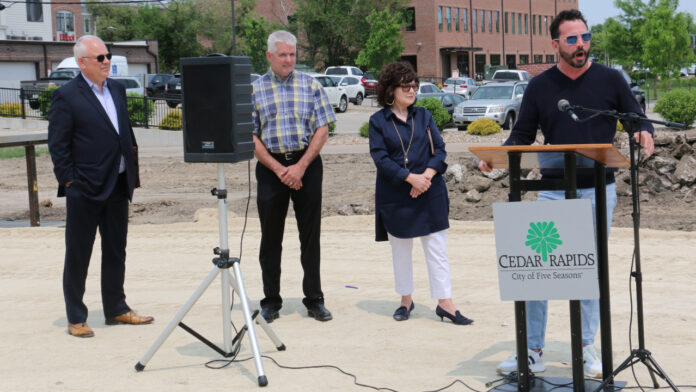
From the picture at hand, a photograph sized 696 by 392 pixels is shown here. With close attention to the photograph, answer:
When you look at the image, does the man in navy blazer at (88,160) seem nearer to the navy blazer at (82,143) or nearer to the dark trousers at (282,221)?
the navy blazer at (82,143)

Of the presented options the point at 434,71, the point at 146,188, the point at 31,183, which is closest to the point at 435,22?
the point at 434,71

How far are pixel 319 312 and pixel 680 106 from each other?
20613 mm

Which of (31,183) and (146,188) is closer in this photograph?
(31,183)

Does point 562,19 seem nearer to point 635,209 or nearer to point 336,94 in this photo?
point 635,209

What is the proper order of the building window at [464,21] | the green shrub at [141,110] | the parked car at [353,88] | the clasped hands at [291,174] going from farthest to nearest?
the building window at [464,21]
the parked car at [353,88]
the green shrub at [141,110]
the clasped hands at [291,174]

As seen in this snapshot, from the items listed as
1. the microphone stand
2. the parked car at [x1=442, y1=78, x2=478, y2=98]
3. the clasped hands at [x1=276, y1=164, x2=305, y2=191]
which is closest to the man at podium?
the microphone stand

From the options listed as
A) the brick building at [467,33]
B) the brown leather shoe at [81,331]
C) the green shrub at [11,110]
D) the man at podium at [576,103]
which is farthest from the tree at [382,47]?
the man at podium at [576,103]

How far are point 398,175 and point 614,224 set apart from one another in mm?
6366

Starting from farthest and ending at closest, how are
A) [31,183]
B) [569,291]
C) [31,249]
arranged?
[31,183] → [31,249] → [569,291]

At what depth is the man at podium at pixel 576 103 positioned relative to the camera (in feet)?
17.2

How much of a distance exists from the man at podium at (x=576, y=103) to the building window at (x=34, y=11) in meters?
63.8

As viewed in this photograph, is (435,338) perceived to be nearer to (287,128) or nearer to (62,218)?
(287,128)

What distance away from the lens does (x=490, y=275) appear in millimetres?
9203

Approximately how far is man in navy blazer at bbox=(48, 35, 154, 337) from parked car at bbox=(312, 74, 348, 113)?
34570 millimetres
